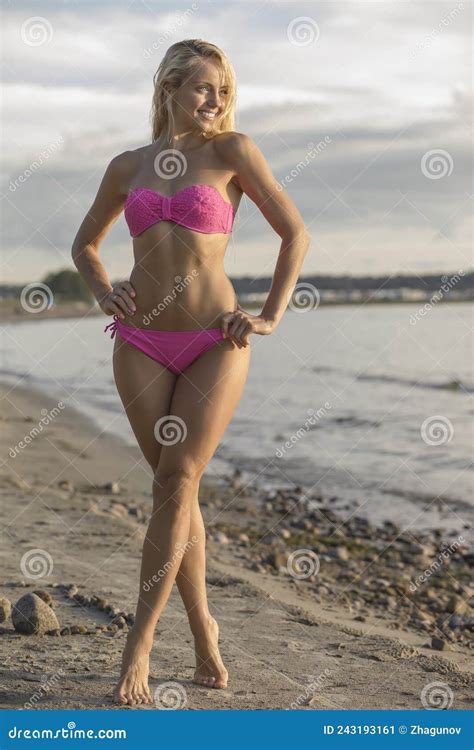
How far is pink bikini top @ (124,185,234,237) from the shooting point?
3.51 m

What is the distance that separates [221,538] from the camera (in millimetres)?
7441

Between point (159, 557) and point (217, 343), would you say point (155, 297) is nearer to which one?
point (217, 343)

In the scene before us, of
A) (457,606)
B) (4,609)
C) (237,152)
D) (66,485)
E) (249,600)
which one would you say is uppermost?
(237,152)

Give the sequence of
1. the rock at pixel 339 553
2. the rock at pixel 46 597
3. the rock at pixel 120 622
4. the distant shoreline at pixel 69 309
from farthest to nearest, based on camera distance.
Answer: the distant shoreline at pixel 69 309
the rock at pixel 339 553
the rock at pixel 46 597
the rock at pixel 120 622

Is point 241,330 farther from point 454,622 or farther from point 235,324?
point 454,622

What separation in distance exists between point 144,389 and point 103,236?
684 millimetres

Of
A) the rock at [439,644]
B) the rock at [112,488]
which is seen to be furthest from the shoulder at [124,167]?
the rock at [112,488]

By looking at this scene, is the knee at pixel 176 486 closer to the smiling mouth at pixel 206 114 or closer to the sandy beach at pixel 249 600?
the sandy beach at pixel 249 600

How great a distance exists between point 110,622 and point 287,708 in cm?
124

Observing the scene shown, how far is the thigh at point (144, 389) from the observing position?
11.7 feet

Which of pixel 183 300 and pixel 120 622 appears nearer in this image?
pixel 183 300

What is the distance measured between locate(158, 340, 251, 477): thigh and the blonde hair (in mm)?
801

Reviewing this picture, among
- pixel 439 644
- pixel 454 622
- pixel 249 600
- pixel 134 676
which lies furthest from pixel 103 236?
pixel 454 622

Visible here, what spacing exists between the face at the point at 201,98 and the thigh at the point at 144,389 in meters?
0.82
